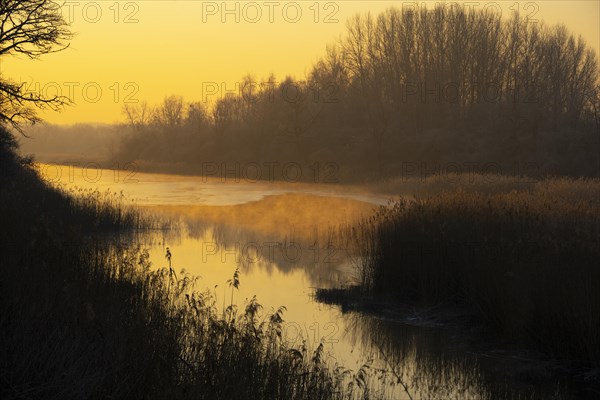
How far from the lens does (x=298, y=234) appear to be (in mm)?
26828

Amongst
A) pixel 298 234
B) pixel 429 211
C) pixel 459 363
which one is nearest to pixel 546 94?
pixel 298 234

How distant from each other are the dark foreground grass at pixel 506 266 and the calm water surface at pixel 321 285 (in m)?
0.66

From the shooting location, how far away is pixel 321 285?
17.3 metres

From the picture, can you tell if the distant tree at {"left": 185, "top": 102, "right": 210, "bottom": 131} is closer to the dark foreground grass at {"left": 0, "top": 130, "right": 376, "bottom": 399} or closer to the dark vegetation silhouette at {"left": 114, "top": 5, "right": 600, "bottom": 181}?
the dark vegetation silhouette at {"left": 114, "top": 5, "right": 600, "bottom": 181}

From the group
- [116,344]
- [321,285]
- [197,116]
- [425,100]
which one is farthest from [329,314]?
[197,116]

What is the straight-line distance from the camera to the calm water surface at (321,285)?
10.5m

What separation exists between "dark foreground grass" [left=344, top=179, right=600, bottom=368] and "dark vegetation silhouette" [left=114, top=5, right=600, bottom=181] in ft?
141

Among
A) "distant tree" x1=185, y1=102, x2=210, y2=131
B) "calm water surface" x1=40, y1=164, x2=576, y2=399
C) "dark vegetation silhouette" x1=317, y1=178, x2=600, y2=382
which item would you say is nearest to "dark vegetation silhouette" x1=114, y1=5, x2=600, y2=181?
"distant tree" x1=185, y1=102, x2=210, y2=131

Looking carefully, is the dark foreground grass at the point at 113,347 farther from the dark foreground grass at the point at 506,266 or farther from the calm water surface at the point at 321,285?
the dark foreground grass at the point at 506,266

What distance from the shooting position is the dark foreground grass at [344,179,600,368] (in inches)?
438

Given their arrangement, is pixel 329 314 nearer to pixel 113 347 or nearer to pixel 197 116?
pixel 113 347

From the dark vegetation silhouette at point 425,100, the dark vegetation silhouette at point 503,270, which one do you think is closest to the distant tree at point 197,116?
the dark vegetation silhouette at point 425,100

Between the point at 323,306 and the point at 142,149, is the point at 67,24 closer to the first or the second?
the point at 323,306

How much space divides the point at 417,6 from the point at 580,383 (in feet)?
219
